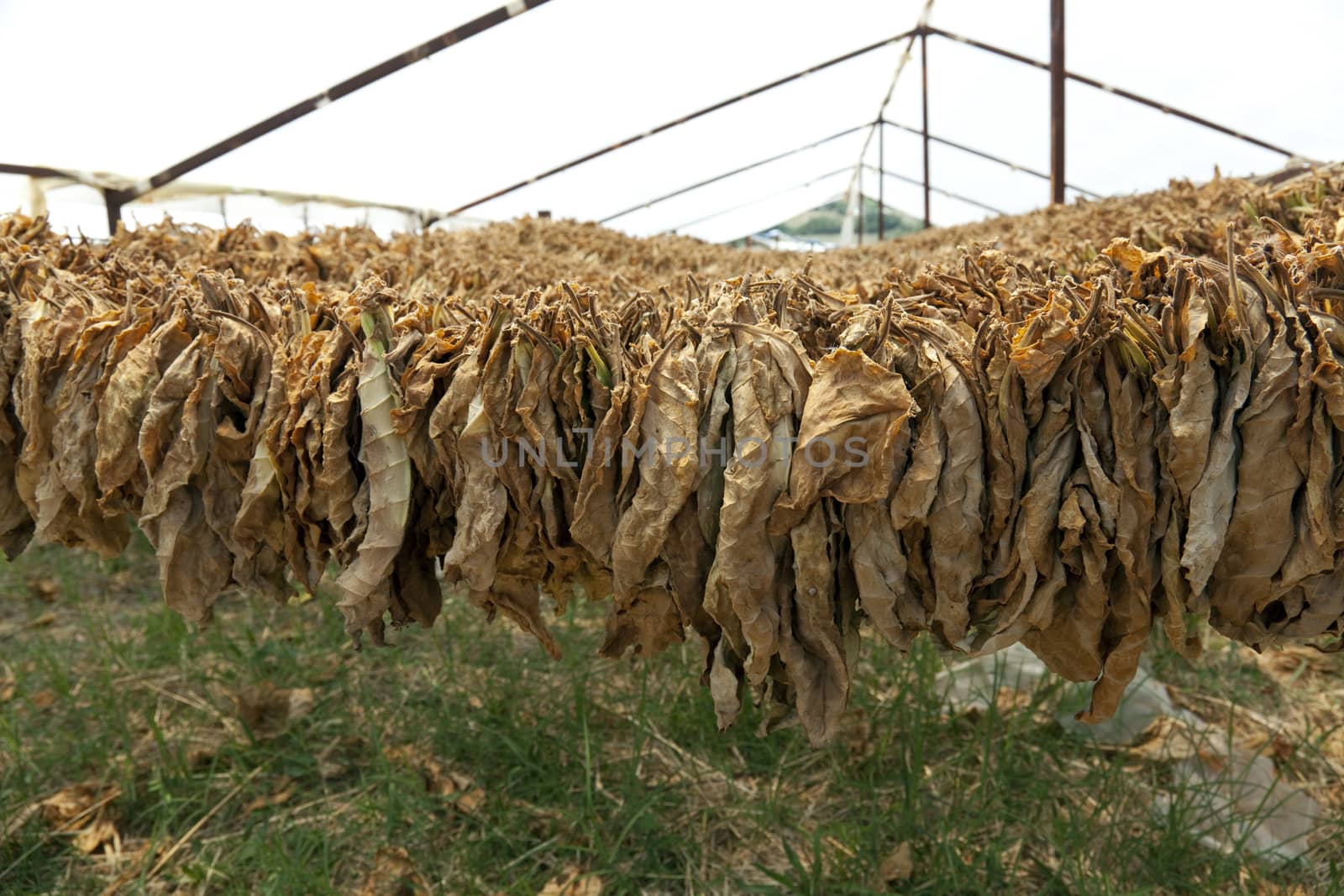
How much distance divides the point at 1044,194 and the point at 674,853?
659cm

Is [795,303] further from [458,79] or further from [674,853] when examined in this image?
[458,79]

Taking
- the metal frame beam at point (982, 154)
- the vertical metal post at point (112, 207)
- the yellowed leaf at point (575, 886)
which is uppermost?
the metal frame beam at point (982, 154)

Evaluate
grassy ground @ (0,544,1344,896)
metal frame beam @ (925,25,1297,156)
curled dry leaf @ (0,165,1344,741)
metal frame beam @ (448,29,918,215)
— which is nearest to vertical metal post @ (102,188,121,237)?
grassy ground @ (0,544,1344,896)

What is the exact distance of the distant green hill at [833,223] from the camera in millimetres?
11250

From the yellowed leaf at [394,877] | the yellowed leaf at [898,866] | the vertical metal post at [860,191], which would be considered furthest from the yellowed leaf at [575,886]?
the vertical metal post at [860,191]

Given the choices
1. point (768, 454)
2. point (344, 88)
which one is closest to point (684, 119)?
point (344, 88)

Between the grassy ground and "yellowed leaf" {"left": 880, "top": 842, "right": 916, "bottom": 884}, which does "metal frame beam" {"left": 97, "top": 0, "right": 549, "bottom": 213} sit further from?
"yellowed leaf" {"left": 880, "top": 842, "right": 916, "bottom": 884}

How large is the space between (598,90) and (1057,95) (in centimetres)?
219

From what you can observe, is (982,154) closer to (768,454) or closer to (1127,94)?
(1127,94)

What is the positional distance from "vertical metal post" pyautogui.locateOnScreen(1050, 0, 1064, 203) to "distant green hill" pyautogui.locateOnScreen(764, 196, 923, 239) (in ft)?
25.8

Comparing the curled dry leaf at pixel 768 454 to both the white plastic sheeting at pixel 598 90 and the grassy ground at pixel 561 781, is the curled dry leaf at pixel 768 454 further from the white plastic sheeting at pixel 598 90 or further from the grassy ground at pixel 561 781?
the white plastic sheeting at pixel 598 90

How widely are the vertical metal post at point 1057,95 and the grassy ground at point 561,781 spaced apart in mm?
2072

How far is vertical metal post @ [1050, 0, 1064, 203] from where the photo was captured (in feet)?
10.4

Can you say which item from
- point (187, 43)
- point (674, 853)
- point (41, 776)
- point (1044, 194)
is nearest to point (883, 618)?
point (674, 853)
